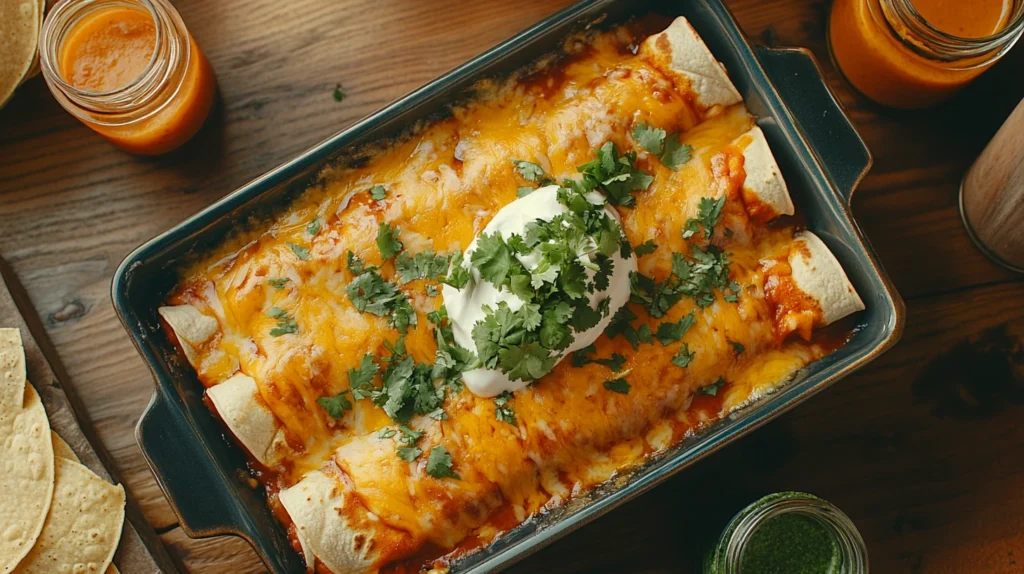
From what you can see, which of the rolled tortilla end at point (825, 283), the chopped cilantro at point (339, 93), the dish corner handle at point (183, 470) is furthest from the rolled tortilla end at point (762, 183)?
the dish corner handle at point (183, 470)

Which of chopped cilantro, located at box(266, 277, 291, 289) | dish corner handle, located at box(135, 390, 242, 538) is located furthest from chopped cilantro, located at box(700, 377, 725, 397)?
dish corner handle, located at box(135, 390, 242, 538)

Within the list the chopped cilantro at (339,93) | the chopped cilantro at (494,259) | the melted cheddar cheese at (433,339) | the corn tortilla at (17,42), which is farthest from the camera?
the chopped cilantro at (339,93)

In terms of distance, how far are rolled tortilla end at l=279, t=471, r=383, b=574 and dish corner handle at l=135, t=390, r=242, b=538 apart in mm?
160

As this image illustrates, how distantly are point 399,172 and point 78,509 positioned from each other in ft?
4.03

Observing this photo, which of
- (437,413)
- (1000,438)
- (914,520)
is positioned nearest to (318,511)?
(437,413)

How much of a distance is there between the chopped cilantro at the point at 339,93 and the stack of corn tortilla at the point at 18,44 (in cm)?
83

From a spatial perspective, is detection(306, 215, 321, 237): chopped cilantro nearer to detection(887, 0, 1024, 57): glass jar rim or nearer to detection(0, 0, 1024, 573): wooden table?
detection(0, 0, 1024, 573): wooden table

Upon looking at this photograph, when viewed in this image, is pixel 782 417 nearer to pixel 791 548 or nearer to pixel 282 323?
pixel 791 548

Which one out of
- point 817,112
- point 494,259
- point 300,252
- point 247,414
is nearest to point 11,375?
point 247,414

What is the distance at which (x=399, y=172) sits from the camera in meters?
2.35

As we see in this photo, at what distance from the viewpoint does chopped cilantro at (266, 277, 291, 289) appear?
87.9 inches

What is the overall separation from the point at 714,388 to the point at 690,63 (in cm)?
84

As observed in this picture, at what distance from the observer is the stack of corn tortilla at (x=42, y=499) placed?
2320mm

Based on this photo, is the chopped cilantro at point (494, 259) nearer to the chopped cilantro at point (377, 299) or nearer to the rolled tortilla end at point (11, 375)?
the chopped cilantro at point (377, 299)
